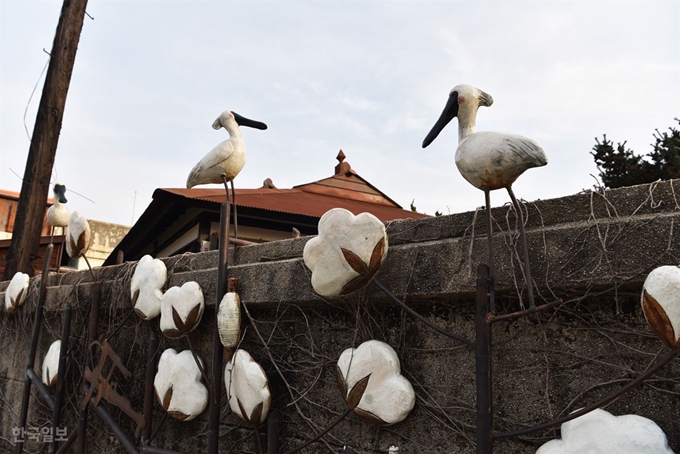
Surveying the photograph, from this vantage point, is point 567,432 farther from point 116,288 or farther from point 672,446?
point 116,288

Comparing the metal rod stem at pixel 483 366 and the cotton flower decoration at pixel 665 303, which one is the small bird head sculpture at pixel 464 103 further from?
the cotton flower decoration at pixel 665 303

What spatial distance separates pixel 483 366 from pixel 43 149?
6.89m

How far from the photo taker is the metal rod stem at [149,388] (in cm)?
334

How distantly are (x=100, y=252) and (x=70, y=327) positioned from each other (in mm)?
15406

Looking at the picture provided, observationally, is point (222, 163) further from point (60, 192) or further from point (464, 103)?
point (60, 192)

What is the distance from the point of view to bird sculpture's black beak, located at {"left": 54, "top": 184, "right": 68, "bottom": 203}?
15.9 feet

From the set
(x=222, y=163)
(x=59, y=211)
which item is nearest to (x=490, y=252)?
(x=222, y=163)

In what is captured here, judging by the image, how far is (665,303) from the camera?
1452 mm

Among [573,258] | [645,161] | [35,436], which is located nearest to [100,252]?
[35,436]

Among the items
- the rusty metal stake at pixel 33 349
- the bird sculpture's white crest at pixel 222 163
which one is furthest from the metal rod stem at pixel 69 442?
the bird sculpture's white crest at pixel 222 163

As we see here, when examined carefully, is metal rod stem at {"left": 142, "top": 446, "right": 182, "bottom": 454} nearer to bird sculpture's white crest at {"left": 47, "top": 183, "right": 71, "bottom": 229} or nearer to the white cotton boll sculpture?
the white cotton boll sculpture

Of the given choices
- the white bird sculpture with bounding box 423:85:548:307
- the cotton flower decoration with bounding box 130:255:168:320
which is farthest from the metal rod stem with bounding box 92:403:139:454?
the white bird sculpture with bounding box 423:85:548:307

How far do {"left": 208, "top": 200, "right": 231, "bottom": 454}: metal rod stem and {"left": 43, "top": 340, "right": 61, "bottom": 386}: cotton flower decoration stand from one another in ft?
7.02

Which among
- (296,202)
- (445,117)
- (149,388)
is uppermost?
(296,202)
